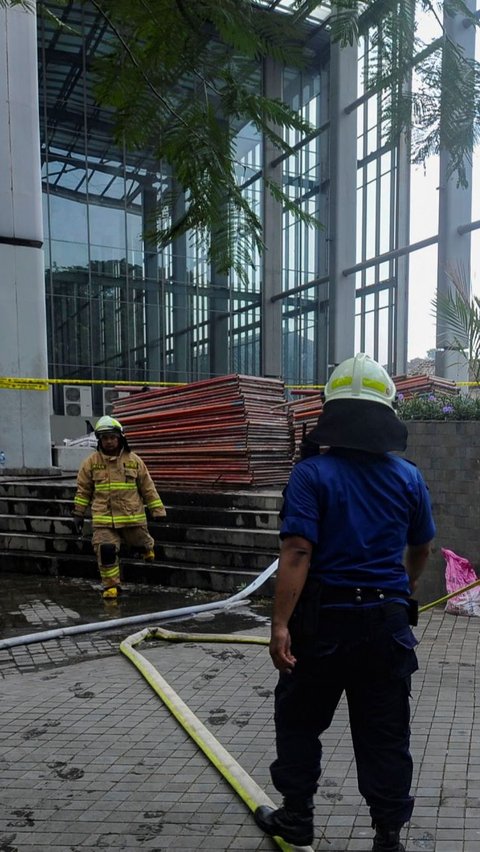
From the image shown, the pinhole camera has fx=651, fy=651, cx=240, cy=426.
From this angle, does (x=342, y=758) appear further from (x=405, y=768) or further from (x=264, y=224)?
(x=264, y=224)

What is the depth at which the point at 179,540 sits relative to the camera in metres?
7.52

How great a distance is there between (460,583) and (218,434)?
11.6ft

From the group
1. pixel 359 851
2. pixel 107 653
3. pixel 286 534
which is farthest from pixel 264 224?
pixel 107 653

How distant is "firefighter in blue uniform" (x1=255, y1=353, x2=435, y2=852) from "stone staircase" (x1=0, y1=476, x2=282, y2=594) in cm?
406

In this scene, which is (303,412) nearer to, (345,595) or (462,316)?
(462,316)

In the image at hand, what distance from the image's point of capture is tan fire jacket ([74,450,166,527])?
6.71 meters

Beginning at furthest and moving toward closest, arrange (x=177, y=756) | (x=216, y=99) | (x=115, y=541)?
(x=115, y=541), (x=177, y=756), (x=216, y=99)

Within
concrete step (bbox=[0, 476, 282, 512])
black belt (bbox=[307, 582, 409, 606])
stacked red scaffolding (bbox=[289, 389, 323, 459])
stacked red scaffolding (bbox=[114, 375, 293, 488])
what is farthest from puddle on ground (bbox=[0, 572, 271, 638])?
black belt (bbox=[307, 582, 409, 606])

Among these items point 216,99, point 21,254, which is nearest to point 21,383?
point 21,254

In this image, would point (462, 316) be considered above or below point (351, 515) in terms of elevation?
above

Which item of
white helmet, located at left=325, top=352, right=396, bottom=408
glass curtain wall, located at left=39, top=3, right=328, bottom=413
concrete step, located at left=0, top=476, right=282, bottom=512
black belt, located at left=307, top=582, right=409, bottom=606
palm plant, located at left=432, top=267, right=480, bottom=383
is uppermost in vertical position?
glass curtain wall, located at left=39, top=3, right=328, bottom=413

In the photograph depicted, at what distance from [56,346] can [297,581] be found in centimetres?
2110

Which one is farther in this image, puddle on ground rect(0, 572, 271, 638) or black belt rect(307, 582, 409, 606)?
puddle on ground rect(0, 572, 271, 638)

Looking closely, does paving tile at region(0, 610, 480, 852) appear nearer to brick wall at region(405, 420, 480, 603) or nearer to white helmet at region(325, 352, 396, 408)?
brick wall at region(405, 420, 480, 603)
